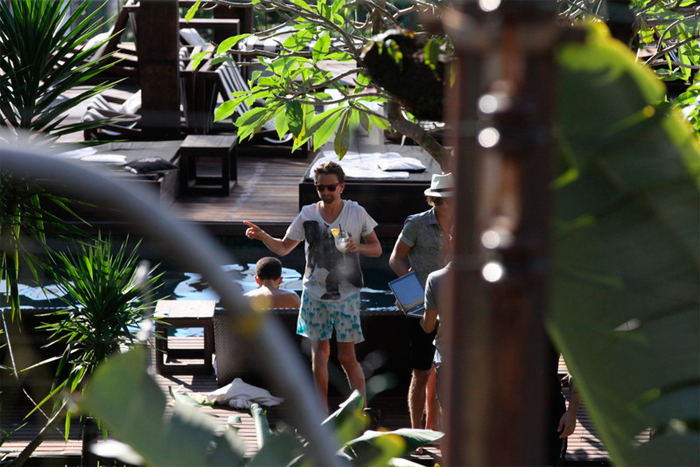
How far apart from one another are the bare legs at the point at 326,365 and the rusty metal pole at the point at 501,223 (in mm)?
4157

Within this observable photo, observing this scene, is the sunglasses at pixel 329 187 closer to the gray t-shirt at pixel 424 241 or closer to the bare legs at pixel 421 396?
the gray t-shirt at pixel 424 241

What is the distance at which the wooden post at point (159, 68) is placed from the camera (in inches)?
445

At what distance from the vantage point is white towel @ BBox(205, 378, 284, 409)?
5141 millimetres

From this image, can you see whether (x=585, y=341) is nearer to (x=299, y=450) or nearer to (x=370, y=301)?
(x=299, y=450)

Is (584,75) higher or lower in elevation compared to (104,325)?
higher

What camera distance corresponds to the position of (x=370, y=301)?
362 inches

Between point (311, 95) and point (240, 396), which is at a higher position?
point (311, 95)

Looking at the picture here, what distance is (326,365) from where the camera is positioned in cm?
491

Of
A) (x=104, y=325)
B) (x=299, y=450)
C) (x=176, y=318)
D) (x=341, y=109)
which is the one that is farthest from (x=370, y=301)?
(x=299, y=450)

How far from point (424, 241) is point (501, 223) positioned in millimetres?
3945

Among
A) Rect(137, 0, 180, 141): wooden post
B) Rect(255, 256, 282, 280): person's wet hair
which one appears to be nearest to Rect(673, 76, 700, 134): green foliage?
Rect(255, 256, 282, 280): person's wet hair

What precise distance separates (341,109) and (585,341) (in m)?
2.14

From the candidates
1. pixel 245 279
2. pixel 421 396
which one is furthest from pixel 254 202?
pixel 421 396

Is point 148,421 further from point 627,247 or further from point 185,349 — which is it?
point 185,349
